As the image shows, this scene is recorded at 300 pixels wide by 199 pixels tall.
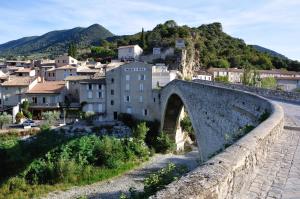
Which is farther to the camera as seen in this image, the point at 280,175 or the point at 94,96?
the point at 94,96

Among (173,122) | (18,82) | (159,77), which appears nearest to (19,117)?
(18,82)

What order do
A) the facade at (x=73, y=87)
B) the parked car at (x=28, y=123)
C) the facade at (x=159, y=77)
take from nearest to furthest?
the parked car at (x=28, y=123)
the facade at (x=159, y=77)
the facade at (x=73, y=87)

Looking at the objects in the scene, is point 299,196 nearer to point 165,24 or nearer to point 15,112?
point 15,112

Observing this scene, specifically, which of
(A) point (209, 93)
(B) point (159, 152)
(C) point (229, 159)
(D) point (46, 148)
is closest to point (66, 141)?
(D) point (46, 148)

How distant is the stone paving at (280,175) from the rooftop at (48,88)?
39.6m

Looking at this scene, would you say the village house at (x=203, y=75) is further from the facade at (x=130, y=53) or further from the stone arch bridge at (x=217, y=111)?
the stone arch bridge at (x=217, y=111)

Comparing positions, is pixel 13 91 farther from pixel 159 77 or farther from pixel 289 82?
pixel 289 82

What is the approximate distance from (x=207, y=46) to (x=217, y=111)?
68.6 metres

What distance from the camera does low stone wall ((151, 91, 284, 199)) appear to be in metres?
4.01

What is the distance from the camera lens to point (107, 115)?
4425 centimetres

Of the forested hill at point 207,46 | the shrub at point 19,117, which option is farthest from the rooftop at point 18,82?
the forested hill at point 207,46

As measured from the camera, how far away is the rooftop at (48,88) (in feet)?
150

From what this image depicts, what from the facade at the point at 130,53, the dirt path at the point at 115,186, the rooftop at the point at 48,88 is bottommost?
the dirt path at the point at 115,186

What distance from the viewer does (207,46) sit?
3305 inches
